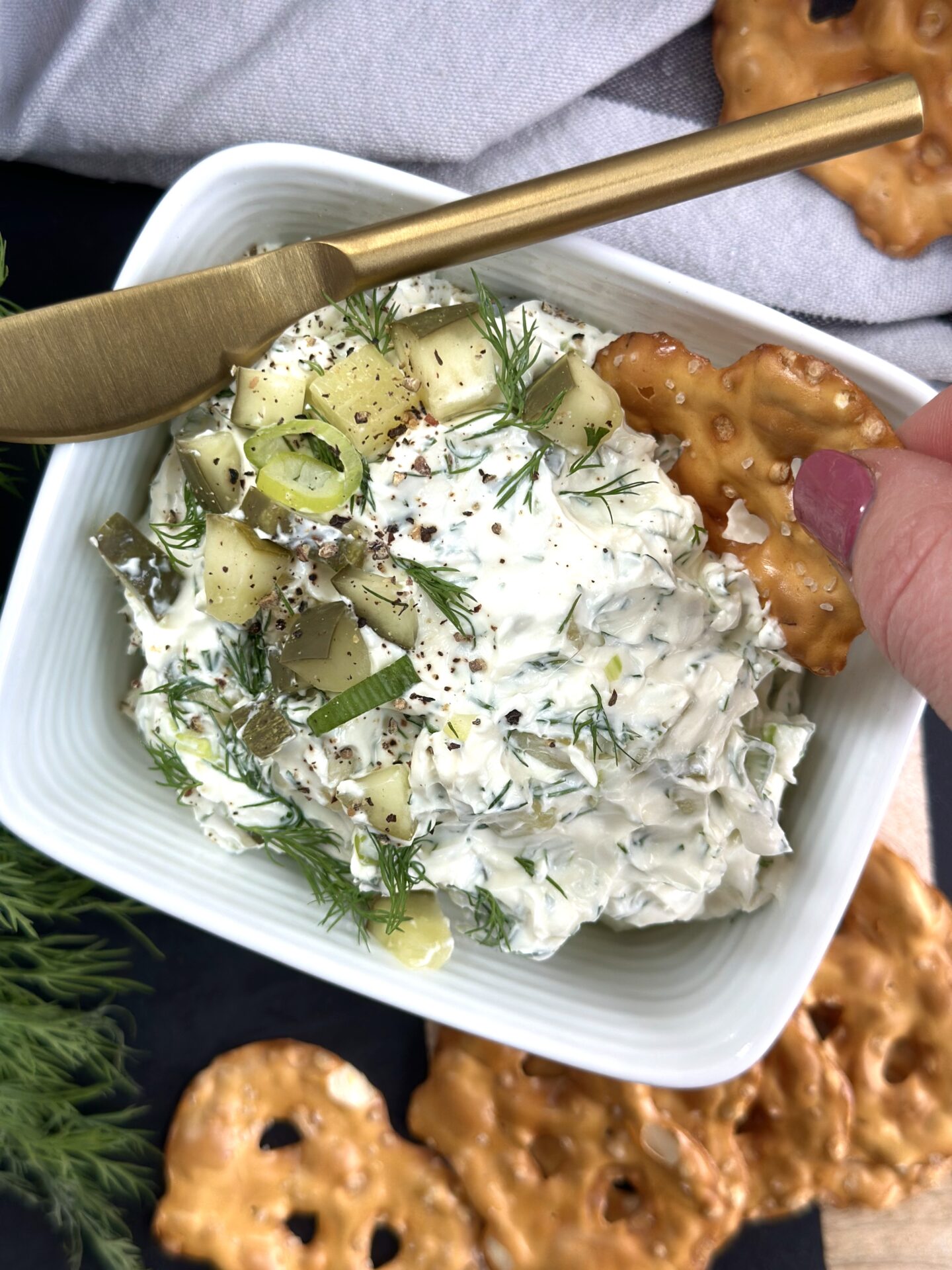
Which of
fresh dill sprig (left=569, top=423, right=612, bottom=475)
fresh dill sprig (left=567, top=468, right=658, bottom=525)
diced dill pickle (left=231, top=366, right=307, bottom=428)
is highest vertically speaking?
diced dill pickle (left=231, top=366, right=307, bottom=428)

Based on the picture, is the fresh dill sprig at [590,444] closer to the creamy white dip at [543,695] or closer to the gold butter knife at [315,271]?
the creamy white dip at [543,695]

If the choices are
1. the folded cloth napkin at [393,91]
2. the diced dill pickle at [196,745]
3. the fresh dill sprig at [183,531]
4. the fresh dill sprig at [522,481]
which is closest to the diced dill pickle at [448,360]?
Result: the fresh dill sprig at [522,481]

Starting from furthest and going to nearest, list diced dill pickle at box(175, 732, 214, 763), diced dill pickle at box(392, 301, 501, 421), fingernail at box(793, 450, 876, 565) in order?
diced dill pickle at box(175, 732, 214, 763), diced dill pickle at box(392, 301, 501, 421), fingernail at box(793, 450, 876, 565)

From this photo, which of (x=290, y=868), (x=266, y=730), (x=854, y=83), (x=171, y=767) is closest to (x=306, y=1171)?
(x=290, y=868)

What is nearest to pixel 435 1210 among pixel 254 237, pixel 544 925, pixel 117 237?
pixel 544 925

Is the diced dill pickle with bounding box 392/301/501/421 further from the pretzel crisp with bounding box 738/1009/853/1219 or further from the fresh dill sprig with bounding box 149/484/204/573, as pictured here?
the pretzel crisp with bounding box 738/1009/853/1219

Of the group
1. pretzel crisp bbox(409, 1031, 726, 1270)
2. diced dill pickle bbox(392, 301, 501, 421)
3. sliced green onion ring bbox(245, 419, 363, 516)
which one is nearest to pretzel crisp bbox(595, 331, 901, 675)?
diced dill pickle bbox(392, 301, 501, 421)

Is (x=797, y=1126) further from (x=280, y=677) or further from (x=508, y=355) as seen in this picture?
(x=508, y=355)
